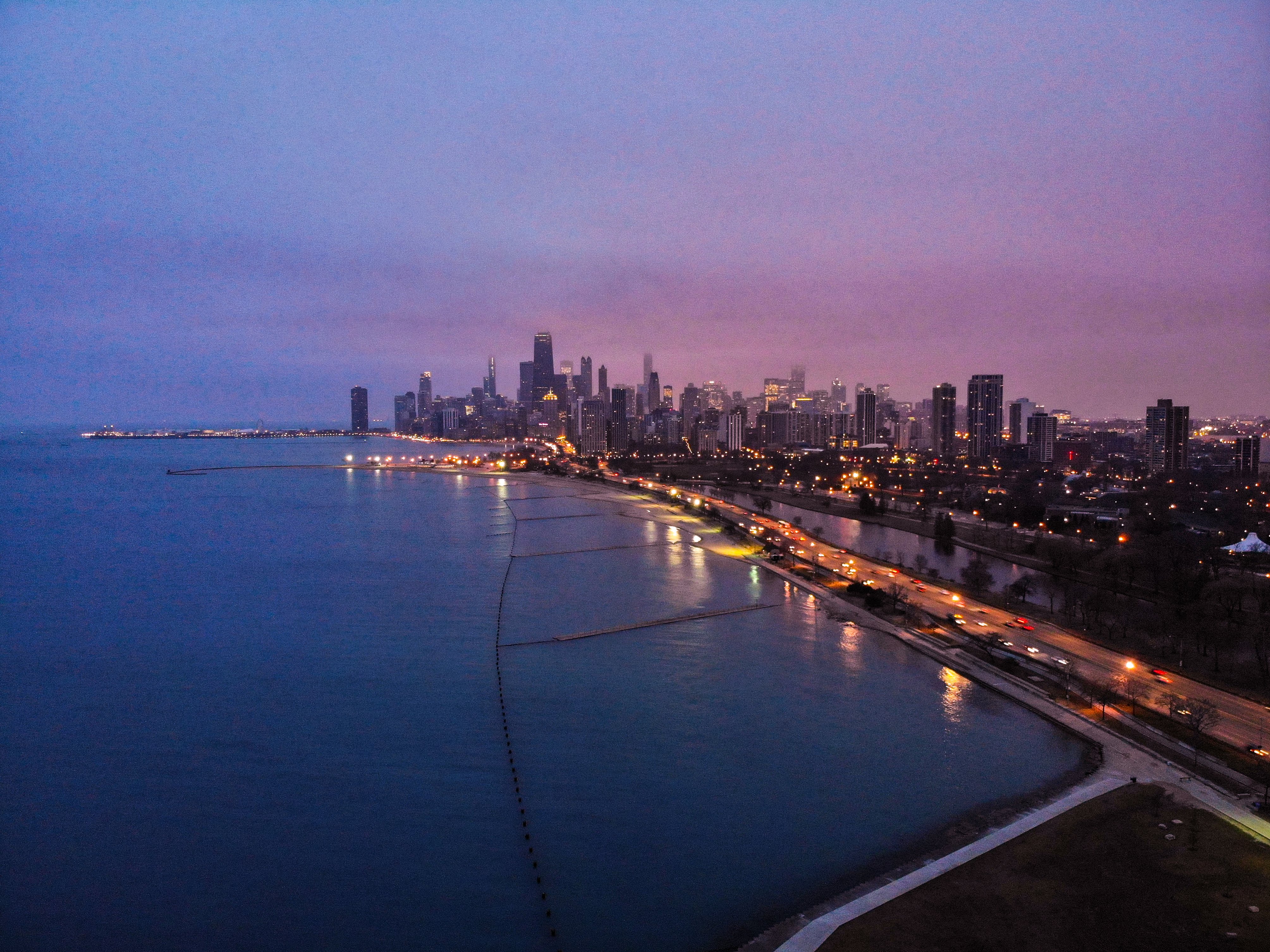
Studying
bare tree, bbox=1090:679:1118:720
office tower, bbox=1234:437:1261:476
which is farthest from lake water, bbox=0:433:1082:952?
office tower, bbox=1234:437:1261:476

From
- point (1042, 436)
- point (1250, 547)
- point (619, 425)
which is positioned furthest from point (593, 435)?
point (1250, 547)

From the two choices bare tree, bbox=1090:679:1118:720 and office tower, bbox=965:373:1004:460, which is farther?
office tower, bbox=965:373:1004:460

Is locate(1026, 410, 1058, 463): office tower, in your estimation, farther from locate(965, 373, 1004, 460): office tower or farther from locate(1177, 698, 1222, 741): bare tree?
locate(1177, 698, 1222, 741): bare tree

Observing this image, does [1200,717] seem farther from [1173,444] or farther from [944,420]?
[944,420]

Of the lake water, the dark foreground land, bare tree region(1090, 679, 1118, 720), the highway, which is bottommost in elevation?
the lake water

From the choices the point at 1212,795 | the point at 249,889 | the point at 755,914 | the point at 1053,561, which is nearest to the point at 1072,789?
the point at 1212,795

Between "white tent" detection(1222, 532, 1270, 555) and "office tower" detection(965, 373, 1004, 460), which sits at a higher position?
"office tower" detection(965, 373, 1004, 460)

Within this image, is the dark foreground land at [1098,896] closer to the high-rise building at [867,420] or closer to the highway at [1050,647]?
the highway at [1050,647]

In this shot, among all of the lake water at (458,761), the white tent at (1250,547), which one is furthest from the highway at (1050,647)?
the white tent at (1250,547)
